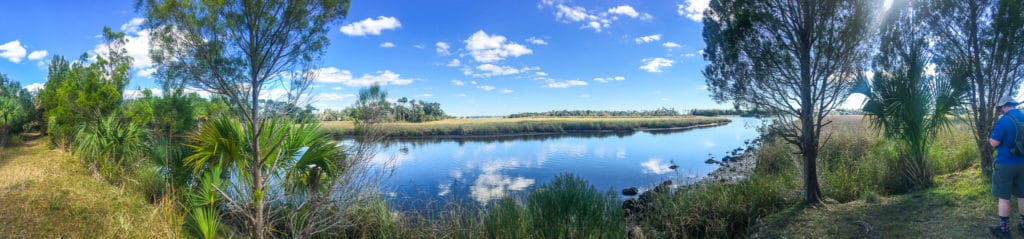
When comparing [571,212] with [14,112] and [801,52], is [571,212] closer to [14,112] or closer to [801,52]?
[801,52]

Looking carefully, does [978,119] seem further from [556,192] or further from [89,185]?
[89,185]

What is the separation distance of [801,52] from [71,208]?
1238cm

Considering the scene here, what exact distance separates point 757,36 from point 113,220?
10.6m

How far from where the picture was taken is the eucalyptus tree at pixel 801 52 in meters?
6.67

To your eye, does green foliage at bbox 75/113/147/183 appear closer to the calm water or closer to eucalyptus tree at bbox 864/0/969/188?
the calm water

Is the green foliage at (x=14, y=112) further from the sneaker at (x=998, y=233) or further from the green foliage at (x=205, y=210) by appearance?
the sneaker at (x=998, y=233)

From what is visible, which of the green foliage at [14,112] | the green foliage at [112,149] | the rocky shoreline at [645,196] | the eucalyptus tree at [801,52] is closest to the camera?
the eucalyptus tree at [801,52]

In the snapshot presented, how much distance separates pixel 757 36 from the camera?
7.00 metres

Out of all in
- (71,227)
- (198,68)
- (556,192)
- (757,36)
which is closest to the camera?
(198,68)

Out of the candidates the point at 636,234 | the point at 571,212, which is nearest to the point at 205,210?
the point at 571,212

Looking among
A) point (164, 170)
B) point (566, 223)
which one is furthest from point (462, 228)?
point (164, 170)

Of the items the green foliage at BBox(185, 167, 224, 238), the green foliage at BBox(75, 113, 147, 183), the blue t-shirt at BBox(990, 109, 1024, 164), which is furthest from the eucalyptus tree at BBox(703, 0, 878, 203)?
the green foliage at BBox(75, 113, 147, 183)

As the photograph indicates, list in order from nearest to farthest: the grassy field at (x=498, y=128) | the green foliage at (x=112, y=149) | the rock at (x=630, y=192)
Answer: the green foliage at (x=112, y=149), the rock at (x=630, y=192), the grassy field at (x=498, y=128)

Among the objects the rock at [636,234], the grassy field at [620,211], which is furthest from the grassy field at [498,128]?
the rock at [636,234]
